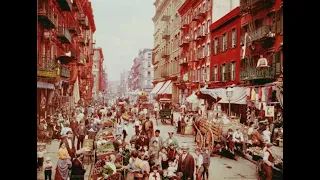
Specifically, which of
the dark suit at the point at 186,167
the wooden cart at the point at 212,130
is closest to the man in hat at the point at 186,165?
the dark suit at the point at 186,167

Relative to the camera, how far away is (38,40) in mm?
5934

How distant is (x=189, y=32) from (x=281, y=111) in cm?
222

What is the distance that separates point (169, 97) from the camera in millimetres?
6973

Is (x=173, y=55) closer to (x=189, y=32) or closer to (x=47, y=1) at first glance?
(x=189, y=32)

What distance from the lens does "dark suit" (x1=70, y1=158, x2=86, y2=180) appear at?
611 centimetres

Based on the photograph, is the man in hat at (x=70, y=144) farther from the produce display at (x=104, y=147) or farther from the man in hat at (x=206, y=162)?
the man in hat at (x=206, y=162)

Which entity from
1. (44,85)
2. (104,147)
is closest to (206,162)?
(104,147)

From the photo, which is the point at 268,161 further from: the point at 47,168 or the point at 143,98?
the point at 47,168

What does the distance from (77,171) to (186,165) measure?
1856 mm

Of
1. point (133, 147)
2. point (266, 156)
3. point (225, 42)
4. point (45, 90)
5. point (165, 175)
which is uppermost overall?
point (225, 42)

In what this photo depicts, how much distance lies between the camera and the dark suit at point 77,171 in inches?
241

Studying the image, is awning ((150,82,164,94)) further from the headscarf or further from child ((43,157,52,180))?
child ((43,157,52,180))
